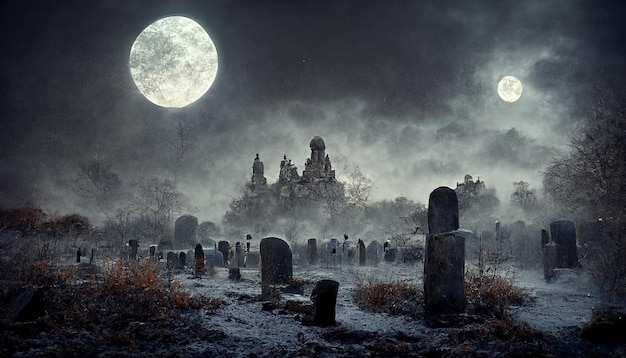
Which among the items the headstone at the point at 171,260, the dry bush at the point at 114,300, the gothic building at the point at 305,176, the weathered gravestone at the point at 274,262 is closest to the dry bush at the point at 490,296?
the weathered gravestone at the point at 274,262

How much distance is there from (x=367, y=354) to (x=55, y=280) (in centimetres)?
1010

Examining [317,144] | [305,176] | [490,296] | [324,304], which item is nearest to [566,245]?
[490,296]

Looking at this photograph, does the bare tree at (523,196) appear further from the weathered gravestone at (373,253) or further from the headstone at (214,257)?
the headstone at (214,257)

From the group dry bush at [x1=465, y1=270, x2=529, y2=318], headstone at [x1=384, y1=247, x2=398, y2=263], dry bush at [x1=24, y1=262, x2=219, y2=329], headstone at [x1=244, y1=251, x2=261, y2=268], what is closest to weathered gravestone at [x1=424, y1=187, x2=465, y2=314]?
dry bush at [x1=465, y1=270, x2=529, y2=318]

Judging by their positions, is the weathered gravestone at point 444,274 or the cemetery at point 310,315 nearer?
the cemetery at point 310,315

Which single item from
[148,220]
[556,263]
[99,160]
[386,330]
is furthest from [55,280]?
[99,160]

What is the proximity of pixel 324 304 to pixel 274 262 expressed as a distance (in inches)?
183

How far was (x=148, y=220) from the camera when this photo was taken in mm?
48281

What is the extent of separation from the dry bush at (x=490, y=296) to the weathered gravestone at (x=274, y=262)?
5.98 metres

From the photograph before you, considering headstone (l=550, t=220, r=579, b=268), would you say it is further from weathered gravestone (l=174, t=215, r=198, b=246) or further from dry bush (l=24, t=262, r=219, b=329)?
weathered gravestone (l=174, t=215, r=198, b=246)

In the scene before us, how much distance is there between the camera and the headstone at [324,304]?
9.28 m

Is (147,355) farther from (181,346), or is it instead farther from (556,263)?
(556,263)

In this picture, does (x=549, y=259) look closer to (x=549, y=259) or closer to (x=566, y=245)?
(x=549, y=259)

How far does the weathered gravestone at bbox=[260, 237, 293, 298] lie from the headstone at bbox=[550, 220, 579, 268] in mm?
11951
